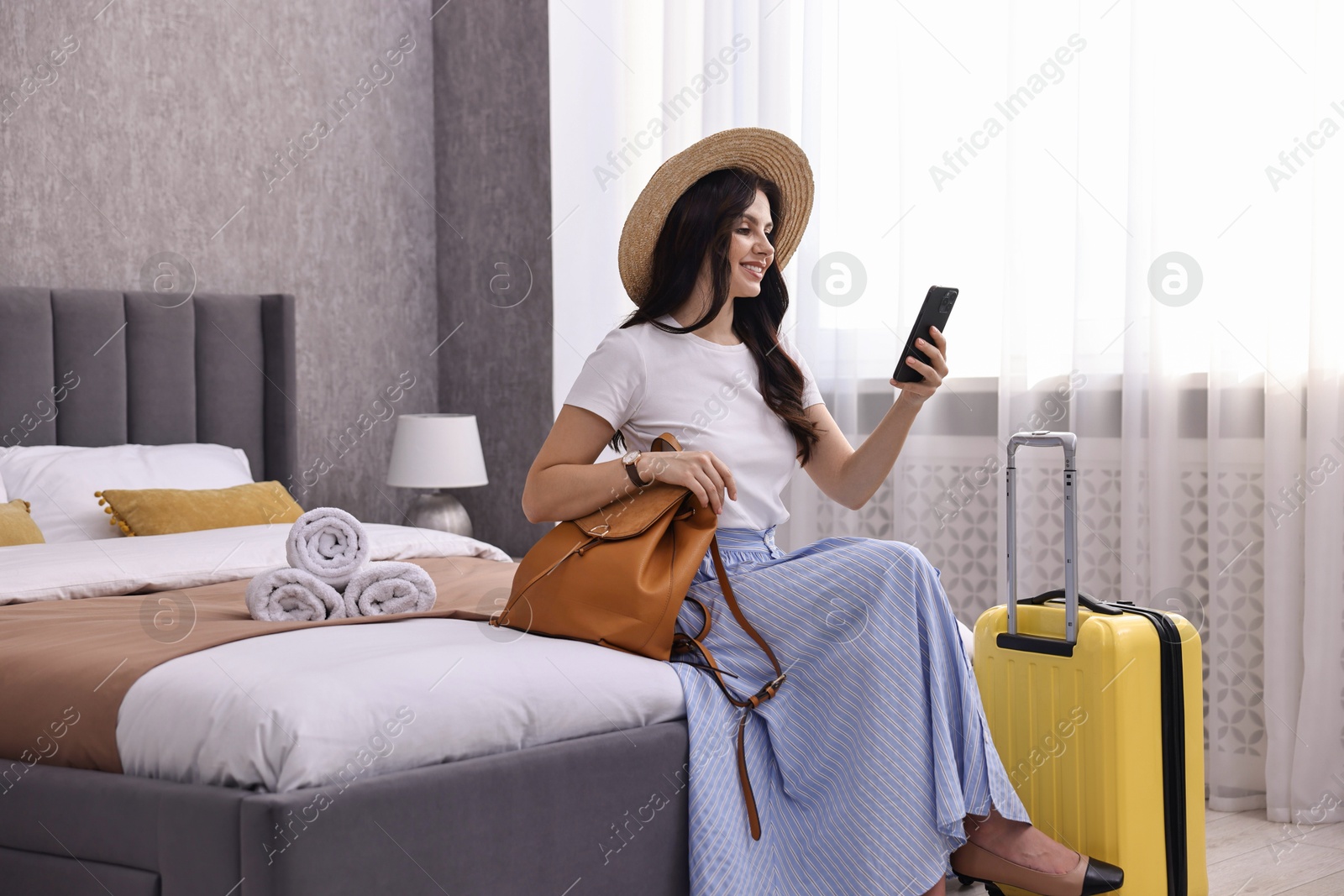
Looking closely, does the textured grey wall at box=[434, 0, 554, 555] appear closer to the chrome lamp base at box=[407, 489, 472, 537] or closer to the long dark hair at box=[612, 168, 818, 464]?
the chrome lamp base at box=[407, 489, 472, 537]

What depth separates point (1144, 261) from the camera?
9.30 feet

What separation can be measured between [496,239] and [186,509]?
5.13 ft

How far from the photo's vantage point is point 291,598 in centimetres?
204

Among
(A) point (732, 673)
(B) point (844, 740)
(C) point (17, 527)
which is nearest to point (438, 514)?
(C) point (17, 527)

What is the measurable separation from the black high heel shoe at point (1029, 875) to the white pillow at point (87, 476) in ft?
6.86

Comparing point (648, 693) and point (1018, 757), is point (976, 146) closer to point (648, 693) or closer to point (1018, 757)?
point (1018, 757)

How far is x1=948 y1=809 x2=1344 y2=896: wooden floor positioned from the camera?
2170 millimetres

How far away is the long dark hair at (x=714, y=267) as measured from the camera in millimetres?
1990

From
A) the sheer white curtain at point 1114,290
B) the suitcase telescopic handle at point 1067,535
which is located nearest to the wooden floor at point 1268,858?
the sheer white curtain at point 1114,290

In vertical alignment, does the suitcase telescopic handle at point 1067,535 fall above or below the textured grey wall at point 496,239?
below

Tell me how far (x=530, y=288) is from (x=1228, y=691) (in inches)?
92.4

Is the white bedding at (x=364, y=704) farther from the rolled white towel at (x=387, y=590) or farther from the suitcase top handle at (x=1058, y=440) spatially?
the suitcase top handle at (x=1058, y=440)

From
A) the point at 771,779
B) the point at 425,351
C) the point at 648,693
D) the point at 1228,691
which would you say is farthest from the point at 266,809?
the point at 425,351

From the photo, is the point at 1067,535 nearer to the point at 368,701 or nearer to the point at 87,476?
the point at 368,701
